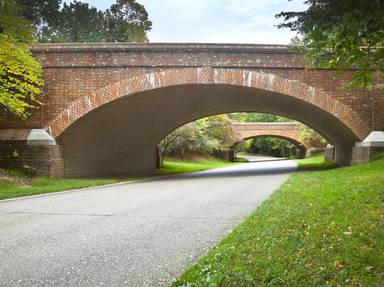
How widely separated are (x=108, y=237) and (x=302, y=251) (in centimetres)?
259

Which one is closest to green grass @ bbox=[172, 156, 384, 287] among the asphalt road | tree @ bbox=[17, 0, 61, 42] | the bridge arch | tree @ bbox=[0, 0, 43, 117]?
the asphalt road

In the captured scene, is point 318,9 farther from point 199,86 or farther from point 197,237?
point 199,86

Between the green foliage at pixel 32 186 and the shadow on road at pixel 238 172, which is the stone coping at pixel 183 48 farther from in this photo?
the shadow on road at pixel 238 172

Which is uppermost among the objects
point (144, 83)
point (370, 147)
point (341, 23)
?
point (144, 83)

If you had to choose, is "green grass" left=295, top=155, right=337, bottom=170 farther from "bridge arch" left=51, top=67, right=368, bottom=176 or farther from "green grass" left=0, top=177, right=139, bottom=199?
"green grass" left=0, top=177, right=139, bottom=199

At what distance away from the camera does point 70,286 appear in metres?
3.43

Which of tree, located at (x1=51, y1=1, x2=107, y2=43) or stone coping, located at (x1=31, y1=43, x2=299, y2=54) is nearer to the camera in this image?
stone coping, located at (x1=31, y1=43, x2=299, y2=54)

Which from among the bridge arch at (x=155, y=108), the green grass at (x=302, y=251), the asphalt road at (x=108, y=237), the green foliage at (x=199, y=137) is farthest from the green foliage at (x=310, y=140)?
the green grass at (x=302, y=251)

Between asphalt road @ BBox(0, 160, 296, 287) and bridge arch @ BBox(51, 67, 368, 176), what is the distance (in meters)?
6.60

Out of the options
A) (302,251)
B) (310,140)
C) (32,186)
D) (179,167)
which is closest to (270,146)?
(310,140)

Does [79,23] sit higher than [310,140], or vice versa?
[79,23]

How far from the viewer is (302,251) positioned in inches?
156

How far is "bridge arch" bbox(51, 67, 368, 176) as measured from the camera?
15016 mm

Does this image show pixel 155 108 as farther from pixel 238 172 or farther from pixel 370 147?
pixel 370 147
